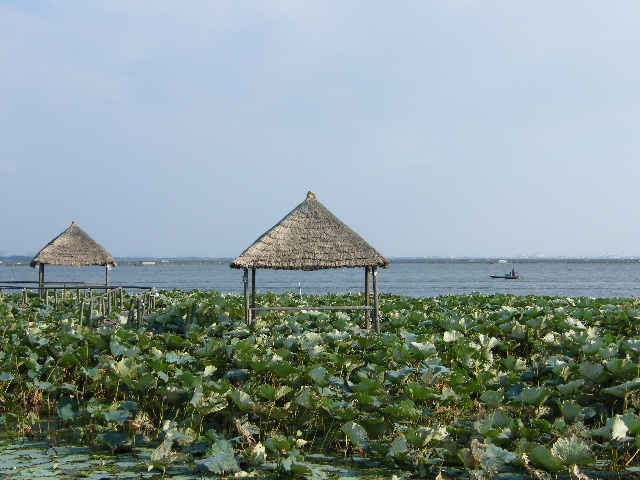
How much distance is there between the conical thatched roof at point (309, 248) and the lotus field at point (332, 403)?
2122 millimetres

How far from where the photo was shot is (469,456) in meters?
4.09

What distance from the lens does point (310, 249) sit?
32.2ft

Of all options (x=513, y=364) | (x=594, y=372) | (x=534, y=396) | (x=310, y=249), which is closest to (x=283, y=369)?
(x=534, y=396)

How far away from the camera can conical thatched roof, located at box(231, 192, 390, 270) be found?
963 cm

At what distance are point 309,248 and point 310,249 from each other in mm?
27

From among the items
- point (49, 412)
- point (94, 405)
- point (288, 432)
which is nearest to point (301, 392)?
point (288, 432)

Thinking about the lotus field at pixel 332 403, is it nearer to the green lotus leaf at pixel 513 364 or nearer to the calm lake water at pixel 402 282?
the green lotus leaf at pixel 513 364

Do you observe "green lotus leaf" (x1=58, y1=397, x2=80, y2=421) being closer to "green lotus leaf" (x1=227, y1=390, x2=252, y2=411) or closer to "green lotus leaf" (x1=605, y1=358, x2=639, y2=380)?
"green lotus leaf" (x1=227, y1=390, x2=252, y2=411)

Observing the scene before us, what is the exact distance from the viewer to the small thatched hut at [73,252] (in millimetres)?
15797

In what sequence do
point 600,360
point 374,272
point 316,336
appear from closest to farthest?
point 600,360
point 316,336
point 374,272

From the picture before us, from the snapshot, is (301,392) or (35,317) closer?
(301,392)

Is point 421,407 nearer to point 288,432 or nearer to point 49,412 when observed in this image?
point 288,432

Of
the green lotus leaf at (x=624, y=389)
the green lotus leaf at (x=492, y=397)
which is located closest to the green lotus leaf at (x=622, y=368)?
the green lotus leaf at (x=624, y=389)

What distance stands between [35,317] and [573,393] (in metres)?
8.18
